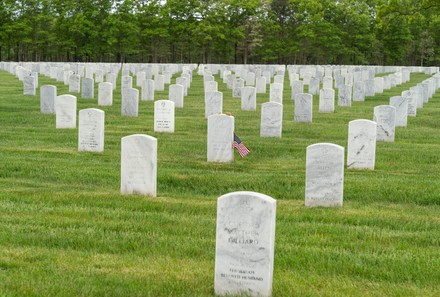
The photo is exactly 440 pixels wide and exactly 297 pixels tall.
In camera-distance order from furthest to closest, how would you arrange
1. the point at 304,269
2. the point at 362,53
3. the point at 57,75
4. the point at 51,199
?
the point at 362,53 → the point at 57,75 → the point at 51,199 → the point at 304,269

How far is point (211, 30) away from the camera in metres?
71.4

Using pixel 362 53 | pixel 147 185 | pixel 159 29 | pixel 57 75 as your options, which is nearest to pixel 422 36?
pixel 362 53

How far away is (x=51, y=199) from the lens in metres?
9.50

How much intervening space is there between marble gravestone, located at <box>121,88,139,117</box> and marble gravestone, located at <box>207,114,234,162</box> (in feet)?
24.2

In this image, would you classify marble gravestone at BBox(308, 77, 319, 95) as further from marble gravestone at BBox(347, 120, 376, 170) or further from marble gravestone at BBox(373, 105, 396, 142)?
marble gravestone at BBox(347, 120, 376, 170)

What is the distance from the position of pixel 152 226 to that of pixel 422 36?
78501 mm

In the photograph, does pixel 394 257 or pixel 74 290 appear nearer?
pixel 74 290

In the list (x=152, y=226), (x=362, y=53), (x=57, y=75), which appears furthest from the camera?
(x=362, y=53)

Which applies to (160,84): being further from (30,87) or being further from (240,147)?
(240,147)

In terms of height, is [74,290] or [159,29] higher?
[159,29]

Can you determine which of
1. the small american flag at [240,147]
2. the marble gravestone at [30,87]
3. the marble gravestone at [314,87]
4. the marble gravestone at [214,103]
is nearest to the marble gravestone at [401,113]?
the marble gravestone at [214,103]

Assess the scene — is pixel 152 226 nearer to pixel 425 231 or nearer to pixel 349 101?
pixel 425 231

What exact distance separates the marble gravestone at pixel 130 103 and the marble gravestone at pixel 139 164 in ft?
33.1

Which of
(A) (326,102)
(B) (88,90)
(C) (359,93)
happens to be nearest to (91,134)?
(A) (326,102)
